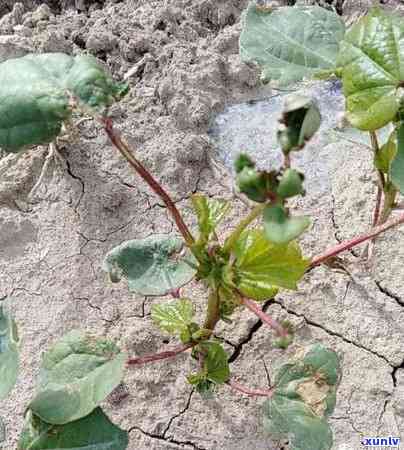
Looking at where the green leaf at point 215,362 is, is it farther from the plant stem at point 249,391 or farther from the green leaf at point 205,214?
the green leaf at point 205,214

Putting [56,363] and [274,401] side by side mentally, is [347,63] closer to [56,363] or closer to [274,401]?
[274,401]

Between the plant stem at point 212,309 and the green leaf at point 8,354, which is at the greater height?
the green leaf at point 8,354

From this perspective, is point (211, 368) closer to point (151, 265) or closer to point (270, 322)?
point (151, 265)

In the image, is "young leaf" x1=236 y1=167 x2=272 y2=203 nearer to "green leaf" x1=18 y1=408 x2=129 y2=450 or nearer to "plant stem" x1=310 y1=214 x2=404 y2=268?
"plant stem" x1=310 y1=214 x2=404 y2=268

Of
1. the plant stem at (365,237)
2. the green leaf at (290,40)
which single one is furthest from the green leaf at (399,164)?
the green leaf at (290,40)

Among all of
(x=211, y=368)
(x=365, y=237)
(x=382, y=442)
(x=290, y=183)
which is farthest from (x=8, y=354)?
(x=382, y=442)
